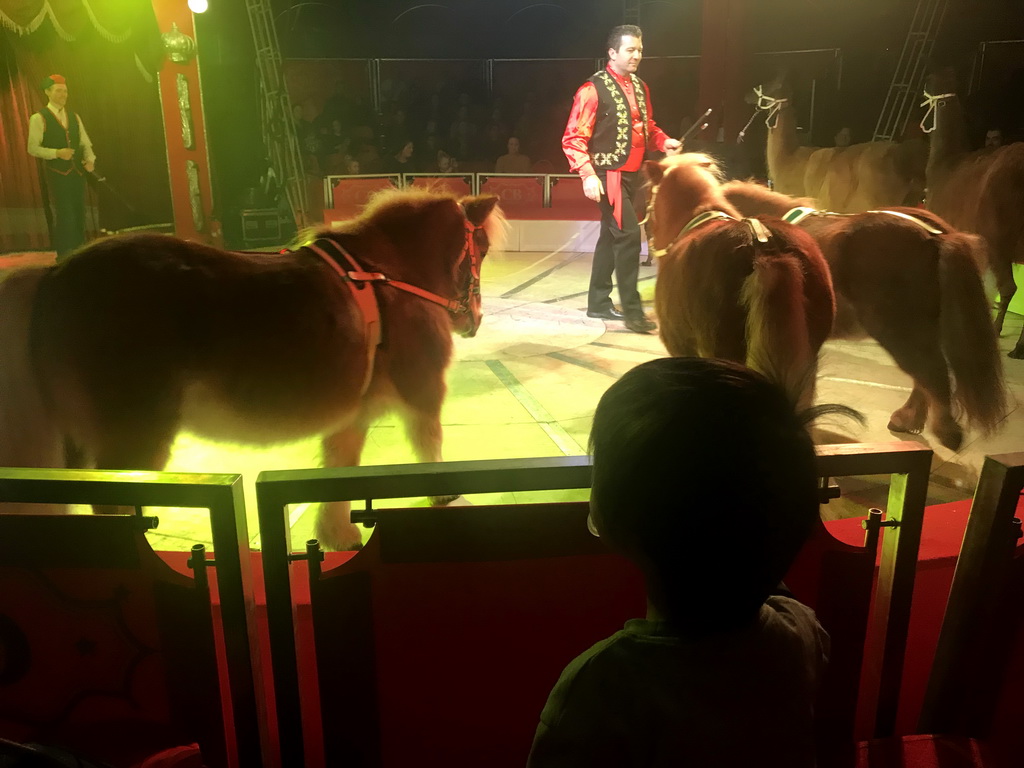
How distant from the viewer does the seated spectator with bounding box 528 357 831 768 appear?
687 mm

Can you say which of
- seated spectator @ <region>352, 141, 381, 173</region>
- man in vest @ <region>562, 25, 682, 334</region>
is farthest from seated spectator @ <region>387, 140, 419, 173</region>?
man in vest @ <region>562, 25, 682, 334</region>

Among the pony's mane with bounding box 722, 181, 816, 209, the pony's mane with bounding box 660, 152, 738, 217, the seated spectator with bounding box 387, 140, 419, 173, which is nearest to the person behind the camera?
the pony's mane with bounding box 660, 152, 738, 217

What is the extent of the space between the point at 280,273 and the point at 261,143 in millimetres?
7493

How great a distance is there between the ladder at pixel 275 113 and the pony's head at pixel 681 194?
648 centimetres

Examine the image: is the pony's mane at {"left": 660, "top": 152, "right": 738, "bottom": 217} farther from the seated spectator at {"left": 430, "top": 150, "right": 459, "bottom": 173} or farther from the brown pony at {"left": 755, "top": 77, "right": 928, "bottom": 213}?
the seated spectator at {"left": 430, "top": 150, "right": 459, "bottom": 173}

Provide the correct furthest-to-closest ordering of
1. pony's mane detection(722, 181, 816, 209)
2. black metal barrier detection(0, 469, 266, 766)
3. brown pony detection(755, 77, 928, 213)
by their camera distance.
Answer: brown pony detection(755, 77, 928, 213)
pony's mane detection(722, 181, 816, 209)
black metal barrier detection(0, 469, 266, 766)

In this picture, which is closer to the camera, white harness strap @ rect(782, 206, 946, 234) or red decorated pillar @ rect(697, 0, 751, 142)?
white harness strap @ rect(782, 206, 946, 234)

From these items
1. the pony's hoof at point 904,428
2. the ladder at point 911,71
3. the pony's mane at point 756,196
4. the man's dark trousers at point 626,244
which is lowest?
the pony's hoof at point 904,428

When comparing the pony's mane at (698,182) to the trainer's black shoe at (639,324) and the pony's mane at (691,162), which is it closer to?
the pony's mane at (691,162)

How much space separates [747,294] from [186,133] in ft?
25.8

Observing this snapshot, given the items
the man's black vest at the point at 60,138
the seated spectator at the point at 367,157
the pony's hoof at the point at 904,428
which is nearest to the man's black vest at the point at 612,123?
the pony's hoof at the point at 904,428

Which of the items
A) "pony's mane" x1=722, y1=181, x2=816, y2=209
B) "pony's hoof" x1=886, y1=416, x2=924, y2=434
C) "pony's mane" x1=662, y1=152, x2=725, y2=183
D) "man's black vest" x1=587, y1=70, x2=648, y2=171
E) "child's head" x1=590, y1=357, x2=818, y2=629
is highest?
"man's black vest" x1=587, y1=70, x2=648, y2=171

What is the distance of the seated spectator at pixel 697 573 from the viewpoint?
2.25 feet

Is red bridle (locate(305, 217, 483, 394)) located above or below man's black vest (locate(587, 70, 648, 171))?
below
